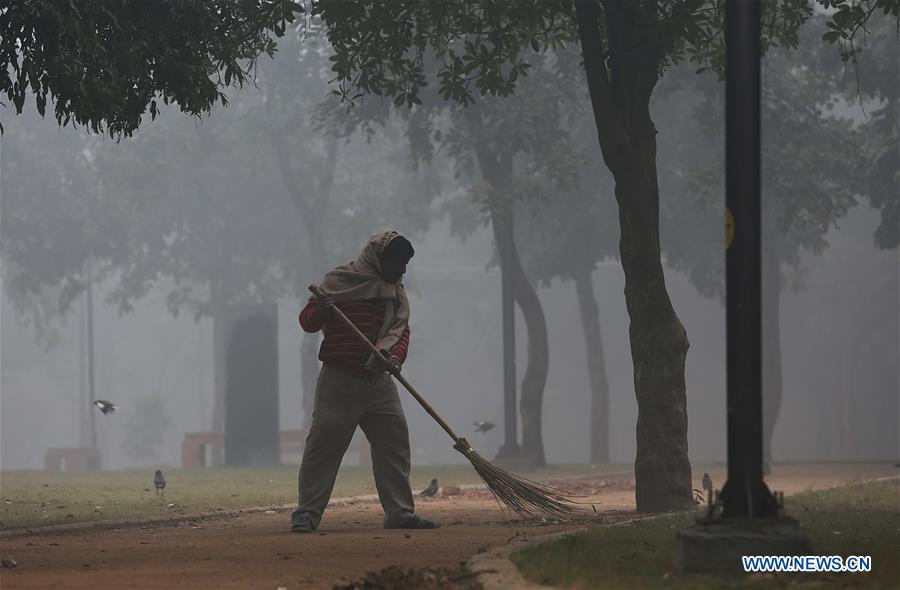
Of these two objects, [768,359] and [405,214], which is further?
[405,214]

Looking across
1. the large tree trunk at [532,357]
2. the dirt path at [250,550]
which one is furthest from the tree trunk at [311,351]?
the dirt path at [250,550]

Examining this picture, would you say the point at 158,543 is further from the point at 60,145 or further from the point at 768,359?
the point at 60,145

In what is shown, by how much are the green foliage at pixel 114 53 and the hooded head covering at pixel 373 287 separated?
2.00 m

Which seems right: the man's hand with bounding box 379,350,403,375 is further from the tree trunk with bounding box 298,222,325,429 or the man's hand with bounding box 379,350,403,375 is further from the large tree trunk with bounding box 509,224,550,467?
the tree trunk with bounding box 298,222,325,429

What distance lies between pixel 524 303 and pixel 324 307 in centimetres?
1926

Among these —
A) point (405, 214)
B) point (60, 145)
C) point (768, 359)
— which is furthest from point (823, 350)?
point (60, 145)

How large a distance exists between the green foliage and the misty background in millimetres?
16298

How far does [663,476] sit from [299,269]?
3338 centimetres

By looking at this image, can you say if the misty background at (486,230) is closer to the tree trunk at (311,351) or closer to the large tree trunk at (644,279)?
the tree trunk at (311,351)

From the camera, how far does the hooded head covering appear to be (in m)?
11.1

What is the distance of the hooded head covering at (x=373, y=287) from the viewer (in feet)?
36.3

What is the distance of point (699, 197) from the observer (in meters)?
31.4

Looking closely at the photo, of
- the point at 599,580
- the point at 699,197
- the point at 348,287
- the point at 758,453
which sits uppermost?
the point at 699,197

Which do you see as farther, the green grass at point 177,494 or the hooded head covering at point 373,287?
the green grass at point 177,494
